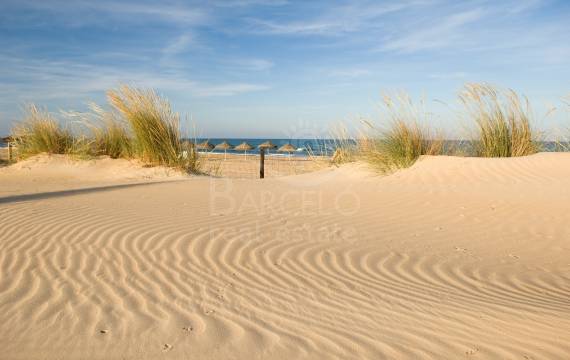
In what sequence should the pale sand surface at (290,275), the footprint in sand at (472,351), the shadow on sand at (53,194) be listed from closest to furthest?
the footprint in sand at (472,351) → the pale sand surface at (290,275) → the shadow on sand at (53,194)

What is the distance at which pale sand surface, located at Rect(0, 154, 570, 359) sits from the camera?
89.5 inches

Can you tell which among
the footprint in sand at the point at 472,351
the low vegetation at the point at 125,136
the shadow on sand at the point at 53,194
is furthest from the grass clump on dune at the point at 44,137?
the footprint in sand at the point at 472,351

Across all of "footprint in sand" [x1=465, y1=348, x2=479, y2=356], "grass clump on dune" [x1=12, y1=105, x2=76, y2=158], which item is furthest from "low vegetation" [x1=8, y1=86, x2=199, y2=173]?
"footprint in sand" [x1=465, y1=348, x2=479, y2=356]

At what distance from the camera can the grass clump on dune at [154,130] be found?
10773 mm

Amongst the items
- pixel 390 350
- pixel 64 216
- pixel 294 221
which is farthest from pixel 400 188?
pixel 390 350

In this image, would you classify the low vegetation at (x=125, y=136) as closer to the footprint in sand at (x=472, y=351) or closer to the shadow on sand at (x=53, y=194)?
the shadow on sand at (x=53, y=194)

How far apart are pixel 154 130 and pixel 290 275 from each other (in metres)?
8.17

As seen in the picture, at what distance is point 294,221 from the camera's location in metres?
5.42

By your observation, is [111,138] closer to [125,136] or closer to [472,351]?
[125,136]

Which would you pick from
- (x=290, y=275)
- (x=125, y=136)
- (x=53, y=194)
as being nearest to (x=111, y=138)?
(x=125, y=136)

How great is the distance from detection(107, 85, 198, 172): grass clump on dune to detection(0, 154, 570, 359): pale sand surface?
392cm

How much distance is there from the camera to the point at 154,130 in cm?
1080

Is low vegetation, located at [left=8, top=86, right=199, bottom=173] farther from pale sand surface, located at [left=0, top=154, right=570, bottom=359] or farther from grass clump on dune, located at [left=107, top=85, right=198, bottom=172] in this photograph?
pale sand surface, located at [left=0, top=154, right=570, bottom=359]

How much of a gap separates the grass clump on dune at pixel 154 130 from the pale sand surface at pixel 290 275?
3923mm
